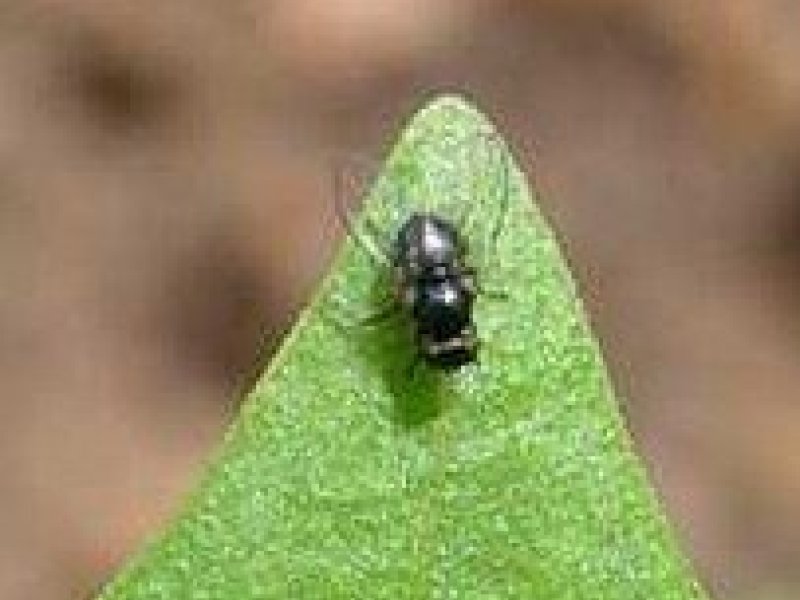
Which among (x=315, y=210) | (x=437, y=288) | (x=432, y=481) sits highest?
(x=315, y=210)

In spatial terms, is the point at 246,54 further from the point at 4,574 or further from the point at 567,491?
the point at 567,491

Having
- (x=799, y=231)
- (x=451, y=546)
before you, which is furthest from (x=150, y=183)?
(x=451, y=546)

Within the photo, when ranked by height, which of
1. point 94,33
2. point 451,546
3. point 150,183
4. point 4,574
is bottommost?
point 4,574

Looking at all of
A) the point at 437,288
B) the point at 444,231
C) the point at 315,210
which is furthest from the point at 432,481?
the point at 315,210

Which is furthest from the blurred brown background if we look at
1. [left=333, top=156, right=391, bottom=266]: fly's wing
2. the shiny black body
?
the shiny black body

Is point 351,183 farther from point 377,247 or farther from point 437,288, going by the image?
point 377,247

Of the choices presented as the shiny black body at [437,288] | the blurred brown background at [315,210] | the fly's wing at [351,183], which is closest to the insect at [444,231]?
the shiny black body at [437,288]
